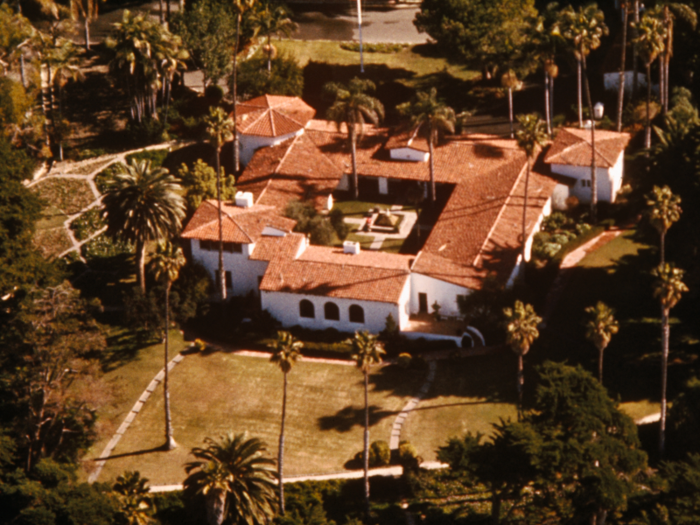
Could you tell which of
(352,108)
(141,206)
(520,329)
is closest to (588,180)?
(352,108)

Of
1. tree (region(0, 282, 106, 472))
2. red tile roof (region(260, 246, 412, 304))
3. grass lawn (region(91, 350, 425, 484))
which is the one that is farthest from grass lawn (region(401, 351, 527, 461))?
tree (region(0, 282, 106, 472))

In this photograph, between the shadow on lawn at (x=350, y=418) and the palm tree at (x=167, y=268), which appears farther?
the shadow on lawn at (x=350, y=418)

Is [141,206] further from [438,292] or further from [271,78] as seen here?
[271,78]

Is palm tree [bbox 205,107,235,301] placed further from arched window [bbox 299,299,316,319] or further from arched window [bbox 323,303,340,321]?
arched window [bbox 323,303,340,321]

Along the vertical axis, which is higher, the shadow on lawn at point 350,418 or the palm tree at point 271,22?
the palm tree at point 271,22

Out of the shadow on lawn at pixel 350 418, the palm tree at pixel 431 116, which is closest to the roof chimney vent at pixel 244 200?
the palm tree at pixel 431 116

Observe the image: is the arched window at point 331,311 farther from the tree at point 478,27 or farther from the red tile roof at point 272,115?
the tree at point 478,27

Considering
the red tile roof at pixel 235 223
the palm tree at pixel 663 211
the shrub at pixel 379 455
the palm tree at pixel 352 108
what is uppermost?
the palm tree at pixel 352 108
